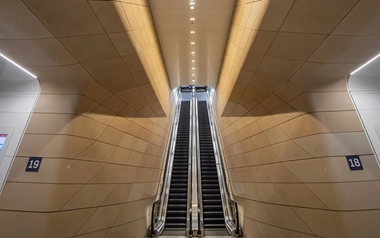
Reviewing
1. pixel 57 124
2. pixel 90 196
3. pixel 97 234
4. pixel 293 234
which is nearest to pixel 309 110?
pixel 293 234

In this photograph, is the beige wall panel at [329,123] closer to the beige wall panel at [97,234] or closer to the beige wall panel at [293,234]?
the beige wall panel at [293,234]

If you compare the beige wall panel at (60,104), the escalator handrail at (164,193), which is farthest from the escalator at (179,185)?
the beige wall panel at (60,104)

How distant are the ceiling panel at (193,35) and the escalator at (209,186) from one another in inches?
Answer: 151

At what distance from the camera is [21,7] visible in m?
1.80

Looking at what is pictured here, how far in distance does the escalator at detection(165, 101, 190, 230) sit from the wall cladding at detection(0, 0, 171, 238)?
164 centimetres

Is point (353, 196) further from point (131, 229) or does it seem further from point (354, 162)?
point (131, 229)

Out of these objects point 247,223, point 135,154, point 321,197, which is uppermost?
point 135,154

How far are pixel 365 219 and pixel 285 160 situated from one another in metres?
1.25

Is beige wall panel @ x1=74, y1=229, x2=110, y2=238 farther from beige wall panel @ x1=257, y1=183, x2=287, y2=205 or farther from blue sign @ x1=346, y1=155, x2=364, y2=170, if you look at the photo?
blue sign @ x1=346, y1=155, x2=364, y2=170

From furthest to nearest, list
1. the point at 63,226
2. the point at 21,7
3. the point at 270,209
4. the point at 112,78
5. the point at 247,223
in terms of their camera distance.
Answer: the point at 247,223 < the point at 270,209 < the point at 112,78 < the point at 63,226 < the point at 21,7

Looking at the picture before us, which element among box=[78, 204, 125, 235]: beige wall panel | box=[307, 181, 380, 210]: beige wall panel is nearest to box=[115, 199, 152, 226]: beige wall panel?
box=[78, 204, 125, 235]: beige wall panel

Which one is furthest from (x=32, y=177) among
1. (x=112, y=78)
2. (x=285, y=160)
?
(x=285, y=160)

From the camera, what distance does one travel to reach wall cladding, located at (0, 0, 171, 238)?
213cm

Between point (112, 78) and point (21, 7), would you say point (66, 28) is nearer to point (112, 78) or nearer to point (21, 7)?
point (21, 7)
